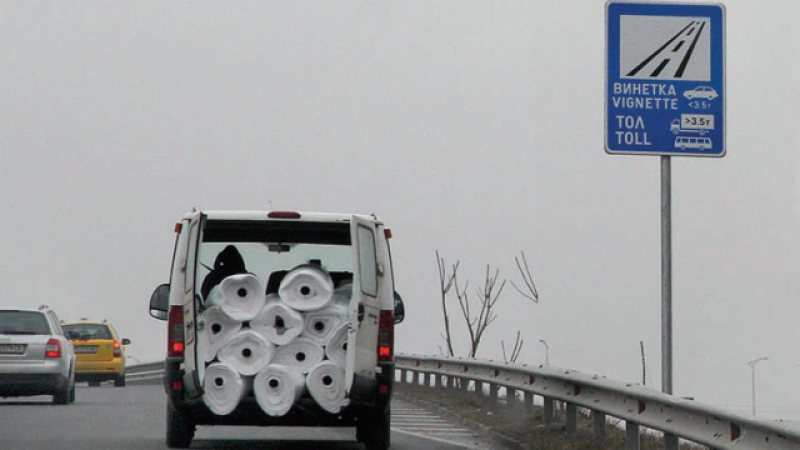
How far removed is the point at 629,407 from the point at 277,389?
3.14 meters

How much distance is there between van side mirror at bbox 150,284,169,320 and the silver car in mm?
8897

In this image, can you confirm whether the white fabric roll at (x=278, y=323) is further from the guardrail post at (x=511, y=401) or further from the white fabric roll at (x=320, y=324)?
the guardrail post at (x=511, y=401)

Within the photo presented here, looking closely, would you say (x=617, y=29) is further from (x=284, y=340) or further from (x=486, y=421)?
(x=486, y=421)

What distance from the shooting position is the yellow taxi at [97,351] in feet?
112

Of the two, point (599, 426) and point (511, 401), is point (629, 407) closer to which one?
point (599, 426)

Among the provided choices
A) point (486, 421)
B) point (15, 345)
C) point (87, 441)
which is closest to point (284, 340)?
point (87, 441)

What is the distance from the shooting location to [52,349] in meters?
23.3

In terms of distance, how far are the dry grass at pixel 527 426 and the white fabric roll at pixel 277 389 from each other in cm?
230

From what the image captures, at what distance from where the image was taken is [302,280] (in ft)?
45.5

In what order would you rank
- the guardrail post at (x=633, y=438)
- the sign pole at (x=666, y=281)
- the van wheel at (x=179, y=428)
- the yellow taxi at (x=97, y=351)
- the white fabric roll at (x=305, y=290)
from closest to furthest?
the sign pole at (x=666, y=281), the guardrail post at (x=633, y=438), the white fabric roll at (x=305, y=290), the van wheel at (x=179, y=428), the yellow taxi at (x=97, y=351)

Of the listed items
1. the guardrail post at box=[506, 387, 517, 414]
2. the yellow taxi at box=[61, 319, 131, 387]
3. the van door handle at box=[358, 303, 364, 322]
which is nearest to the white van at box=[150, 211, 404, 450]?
the van door handle at box=[358, 303, 364, 322]

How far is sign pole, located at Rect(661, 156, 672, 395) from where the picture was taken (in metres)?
11.5

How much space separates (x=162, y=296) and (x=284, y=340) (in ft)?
4.76

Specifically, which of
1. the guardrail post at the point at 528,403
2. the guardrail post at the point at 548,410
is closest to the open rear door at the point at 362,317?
the guardrail post at the point at 548,410
